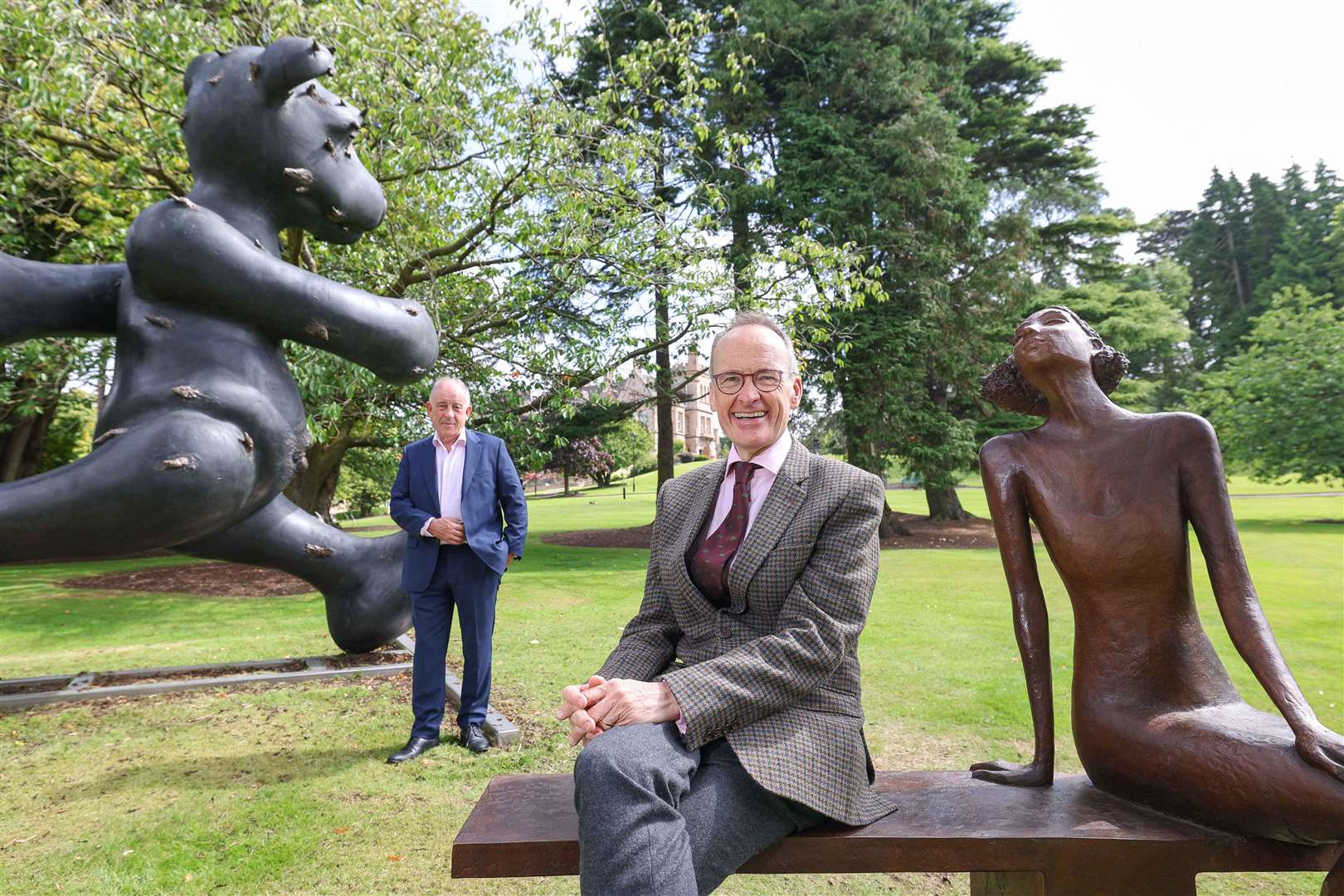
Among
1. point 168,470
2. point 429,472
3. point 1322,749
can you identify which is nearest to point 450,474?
point 429,472

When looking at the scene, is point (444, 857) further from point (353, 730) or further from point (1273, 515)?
point (1273, 515)

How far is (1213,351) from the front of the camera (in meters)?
40.0

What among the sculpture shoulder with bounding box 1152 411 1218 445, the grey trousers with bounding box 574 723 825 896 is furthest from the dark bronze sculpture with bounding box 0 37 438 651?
the sculpture shoulder with bounding box 1152 411 1218 445

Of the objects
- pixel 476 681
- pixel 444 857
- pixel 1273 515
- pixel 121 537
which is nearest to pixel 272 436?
pixel 121 537

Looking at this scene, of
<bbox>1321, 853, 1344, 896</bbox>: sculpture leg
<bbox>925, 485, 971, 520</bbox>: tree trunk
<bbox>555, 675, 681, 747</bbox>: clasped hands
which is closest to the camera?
<bbox>1321, 853, 1344, 896</bbox>: sculpture leg

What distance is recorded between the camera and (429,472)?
15.2 ft

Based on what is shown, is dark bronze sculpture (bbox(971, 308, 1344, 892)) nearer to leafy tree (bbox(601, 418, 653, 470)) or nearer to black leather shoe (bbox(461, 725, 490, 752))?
black leather shoe (bbox(461, 725, 490, 752))

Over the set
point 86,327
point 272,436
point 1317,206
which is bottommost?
point 272,436

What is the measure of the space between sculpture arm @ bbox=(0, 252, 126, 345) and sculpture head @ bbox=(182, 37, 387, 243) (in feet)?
2.80

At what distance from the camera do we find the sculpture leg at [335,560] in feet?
17.6

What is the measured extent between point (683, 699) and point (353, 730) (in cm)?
371

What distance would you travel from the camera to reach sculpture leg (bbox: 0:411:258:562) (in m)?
4.04

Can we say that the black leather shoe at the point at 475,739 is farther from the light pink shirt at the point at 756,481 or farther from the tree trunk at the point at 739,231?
the tree trunk at the point at 739,231

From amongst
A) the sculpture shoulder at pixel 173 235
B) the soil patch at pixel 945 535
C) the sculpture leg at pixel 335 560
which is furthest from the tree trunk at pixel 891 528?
→ the sculpture shoulder at pixel 173 235
